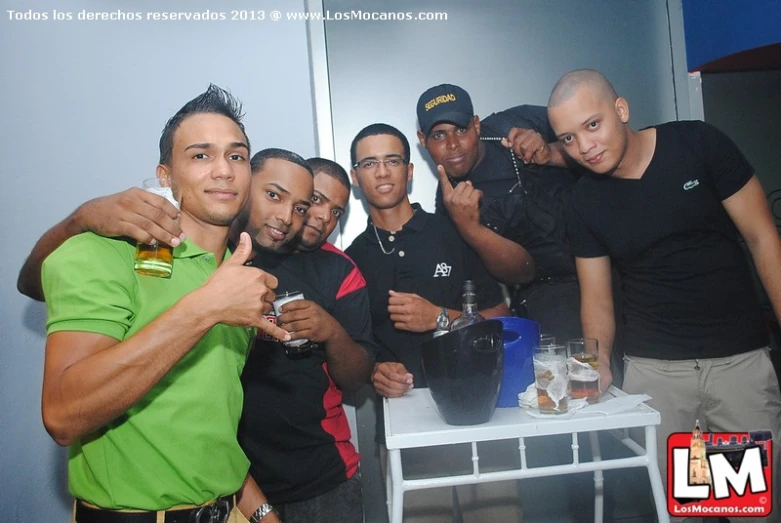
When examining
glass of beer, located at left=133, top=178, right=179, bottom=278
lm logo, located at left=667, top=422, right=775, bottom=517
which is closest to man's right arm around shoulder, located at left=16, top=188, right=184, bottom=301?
glass of beer, located at left=133, top=178, right=179, bottom=278

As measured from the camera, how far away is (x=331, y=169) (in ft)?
6.69

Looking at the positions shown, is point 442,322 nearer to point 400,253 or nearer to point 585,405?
point 400,253

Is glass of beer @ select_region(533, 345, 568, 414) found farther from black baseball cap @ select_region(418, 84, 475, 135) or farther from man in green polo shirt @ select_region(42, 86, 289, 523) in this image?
black baseball cap @ select_region(418, 84, 475, 135)

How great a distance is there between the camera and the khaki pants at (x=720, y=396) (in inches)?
68.2

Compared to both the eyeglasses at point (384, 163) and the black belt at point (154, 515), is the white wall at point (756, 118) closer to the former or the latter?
the eyeglasses at point (384, 163)

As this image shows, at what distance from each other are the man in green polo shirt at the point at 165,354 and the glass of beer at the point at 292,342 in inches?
8.5

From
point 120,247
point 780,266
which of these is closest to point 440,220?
point 780,266

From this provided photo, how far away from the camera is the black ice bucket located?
1.34 m

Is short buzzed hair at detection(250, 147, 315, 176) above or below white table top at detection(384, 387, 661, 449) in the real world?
above

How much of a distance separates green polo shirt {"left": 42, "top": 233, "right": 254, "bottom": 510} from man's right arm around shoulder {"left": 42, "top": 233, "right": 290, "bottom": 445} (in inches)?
1.7

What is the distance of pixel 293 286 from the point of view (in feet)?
5.89

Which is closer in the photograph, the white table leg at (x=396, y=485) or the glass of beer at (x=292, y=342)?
the white table leg at (x=396, y=485)

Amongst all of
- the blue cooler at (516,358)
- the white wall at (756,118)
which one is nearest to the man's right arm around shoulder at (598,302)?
the blue cooler at (516,358)

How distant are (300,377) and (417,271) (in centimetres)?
59
